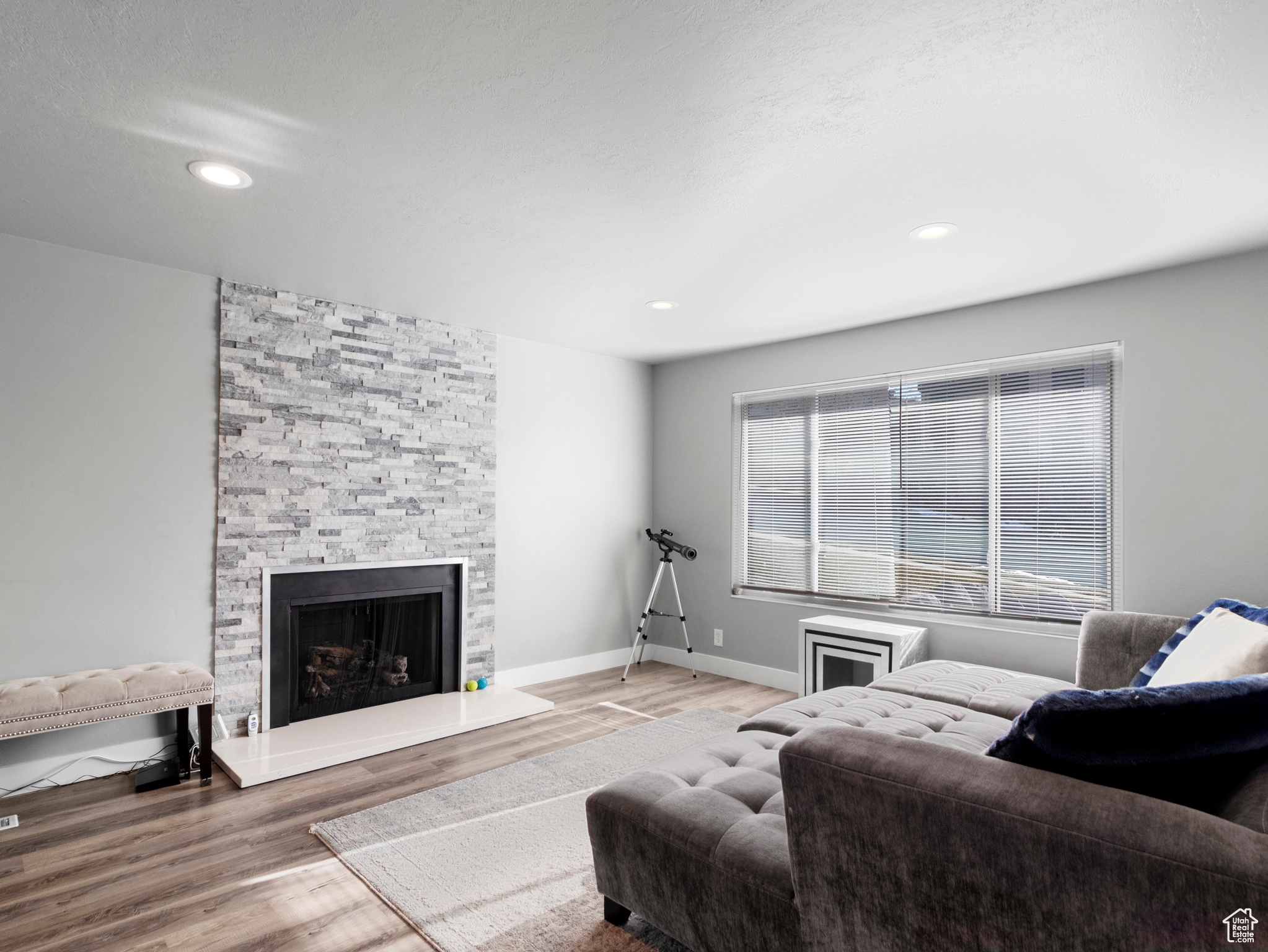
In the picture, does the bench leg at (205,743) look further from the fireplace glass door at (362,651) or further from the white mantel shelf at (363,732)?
the fireplace glass door at (362,651)

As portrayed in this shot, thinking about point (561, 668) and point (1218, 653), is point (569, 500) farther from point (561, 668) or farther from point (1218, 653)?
point (1218, 653)

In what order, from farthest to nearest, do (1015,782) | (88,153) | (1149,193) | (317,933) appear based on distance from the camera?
1. (1149,193)
2. (88,153)
3. (317,933)
4. (1015,782)

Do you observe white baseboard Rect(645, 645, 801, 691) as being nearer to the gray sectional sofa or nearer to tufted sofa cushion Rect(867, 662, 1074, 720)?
tufted sofa cushion Rect(867, 662, 1074, 720)

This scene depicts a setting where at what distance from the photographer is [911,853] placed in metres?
1.35

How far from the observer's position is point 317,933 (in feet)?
6.72

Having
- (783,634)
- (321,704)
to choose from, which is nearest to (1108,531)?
(783,634)

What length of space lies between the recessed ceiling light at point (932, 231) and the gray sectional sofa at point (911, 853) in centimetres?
203

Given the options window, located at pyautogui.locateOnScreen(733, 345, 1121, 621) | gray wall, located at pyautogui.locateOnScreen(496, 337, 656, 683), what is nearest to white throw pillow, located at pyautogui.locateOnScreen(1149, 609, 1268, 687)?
window, located at pyautogui.locateOnScreen(733, 345, 1121, 621)

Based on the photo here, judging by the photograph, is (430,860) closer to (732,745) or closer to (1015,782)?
(732,745)

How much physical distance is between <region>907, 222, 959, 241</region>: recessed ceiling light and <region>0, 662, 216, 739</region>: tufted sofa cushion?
380 cm

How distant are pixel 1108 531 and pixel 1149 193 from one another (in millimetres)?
1775

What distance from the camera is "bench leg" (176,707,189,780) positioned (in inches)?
128

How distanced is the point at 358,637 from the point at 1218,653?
411 centimetres

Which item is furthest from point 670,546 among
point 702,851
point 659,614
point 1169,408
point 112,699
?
point 702,851
